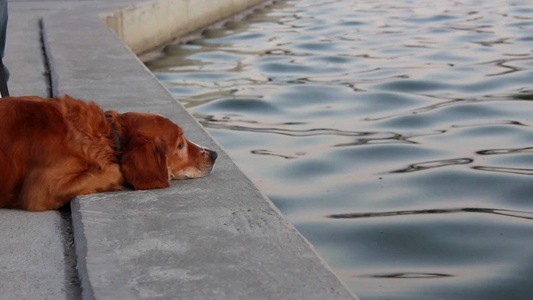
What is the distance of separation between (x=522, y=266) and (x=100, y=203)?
2153 millimetres

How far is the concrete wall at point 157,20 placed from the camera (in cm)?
1055

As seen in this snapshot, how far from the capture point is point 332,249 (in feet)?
14.8

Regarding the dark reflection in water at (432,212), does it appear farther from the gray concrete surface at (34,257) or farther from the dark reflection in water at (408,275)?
the gray concrete surface at (34,257)

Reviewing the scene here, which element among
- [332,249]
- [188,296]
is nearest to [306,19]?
[332,249]

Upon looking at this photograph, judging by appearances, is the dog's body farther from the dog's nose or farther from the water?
the water

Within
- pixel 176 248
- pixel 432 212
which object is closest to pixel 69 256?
pixel 176 248

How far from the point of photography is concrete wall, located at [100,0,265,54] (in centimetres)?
1055

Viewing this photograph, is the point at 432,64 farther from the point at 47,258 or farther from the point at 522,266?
the point at 47,258

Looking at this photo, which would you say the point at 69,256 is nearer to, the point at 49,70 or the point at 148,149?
the point at 148,149

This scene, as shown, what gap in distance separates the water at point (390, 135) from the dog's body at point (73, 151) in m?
1.17

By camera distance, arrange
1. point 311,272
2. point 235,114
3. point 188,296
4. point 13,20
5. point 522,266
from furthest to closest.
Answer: point 13,20, point 235,114, point 522,266, point 311,272, point 188,296

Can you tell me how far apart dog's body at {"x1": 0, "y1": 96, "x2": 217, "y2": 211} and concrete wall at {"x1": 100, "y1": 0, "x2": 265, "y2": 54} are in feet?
21.3

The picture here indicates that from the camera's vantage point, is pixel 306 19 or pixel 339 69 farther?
pixel 306 19

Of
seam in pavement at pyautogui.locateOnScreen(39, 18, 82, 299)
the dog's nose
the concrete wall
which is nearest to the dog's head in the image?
the dog's nose
